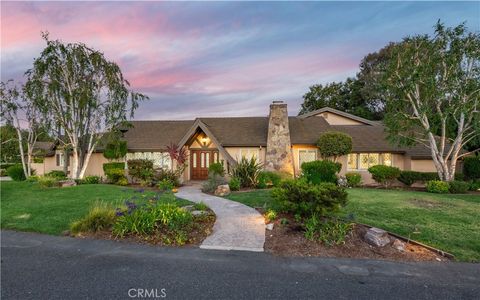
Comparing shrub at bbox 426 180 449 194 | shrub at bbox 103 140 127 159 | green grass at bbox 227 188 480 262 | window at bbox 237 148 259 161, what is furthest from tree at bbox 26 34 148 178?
shrub at bbox 426 180 449 194

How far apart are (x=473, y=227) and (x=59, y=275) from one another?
32.8 ft

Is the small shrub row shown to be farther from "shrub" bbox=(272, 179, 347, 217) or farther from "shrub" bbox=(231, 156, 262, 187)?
"shrub" bbox=(272, 179, 347, 217)

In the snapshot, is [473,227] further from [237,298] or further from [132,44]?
[132,44]

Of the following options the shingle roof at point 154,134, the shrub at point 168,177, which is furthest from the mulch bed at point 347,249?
the shingle roof at point 154,134

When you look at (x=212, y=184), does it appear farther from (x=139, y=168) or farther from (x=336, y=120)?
(x=336, y=120)

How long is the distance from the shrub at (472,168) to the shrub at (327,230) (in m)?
15.6

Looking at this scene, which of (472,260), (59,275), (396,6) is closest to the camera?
(59,275)

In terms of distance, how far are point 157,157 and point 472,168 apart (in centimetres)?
2076

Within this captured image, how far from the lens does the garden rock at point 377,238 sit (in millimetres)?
6168

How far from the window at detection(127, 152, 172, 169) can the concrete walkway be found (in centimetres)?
1065

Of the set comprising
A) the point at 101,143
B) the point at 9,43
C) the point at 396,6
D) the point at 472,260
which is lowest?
the point at 472,260

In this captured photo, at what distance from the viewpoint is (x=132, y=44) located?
1320 cm

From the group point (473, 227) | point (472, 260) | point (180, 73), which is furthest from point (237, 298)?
point (180, 73)

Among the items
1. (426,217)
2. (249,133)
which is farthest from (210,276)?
(249,133)
